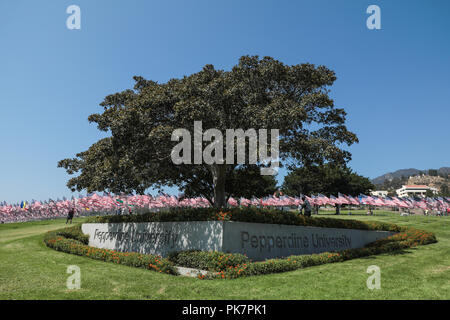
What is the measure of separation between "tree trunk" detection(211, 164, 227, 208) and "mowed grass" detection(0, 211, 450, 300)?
303 inches

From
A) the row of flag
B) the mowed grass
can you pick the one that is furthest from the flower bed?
the row of flag

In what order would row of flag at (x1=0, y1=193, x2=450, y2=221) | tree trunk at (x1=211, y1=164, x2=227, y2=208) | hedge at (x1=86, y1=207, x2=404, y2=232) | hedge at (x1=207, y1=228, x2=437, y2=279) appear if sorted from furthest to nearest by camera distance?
row of flag at (x1=0, y1=193, x2=450, y2=221)
tree trunk at (x1=211, y1=164, x2=227, y2=208)
hedge at (x1=86, y1=207, x2=404, y2=232)
hedge at (x1=207, y1=228, x2=437, y2=279)

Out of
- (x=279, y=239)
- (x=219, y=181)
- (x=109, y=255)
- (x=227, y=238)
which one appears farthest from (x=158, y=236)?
(x=279, y=239)

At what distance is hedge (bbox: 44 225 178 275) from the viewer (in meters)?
14.6

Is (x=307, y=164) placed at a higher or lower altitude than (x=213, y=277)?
higher

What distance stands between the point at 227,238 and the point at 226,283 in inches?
134

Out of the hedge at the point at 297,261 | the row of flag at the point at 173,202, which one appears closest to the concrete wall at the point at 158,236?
the hedge at the point at 297,261

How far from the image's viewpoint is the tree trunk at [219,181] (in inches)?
803

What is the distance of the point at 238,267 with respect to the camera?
44.0 ft

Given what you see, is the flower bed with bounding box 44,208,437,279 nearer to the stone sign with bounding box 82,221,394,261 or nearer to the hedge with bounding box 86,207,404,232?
the hedge with bounding box 86,207,404,232

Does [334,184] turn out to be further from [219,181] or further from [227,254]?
[227,254]
